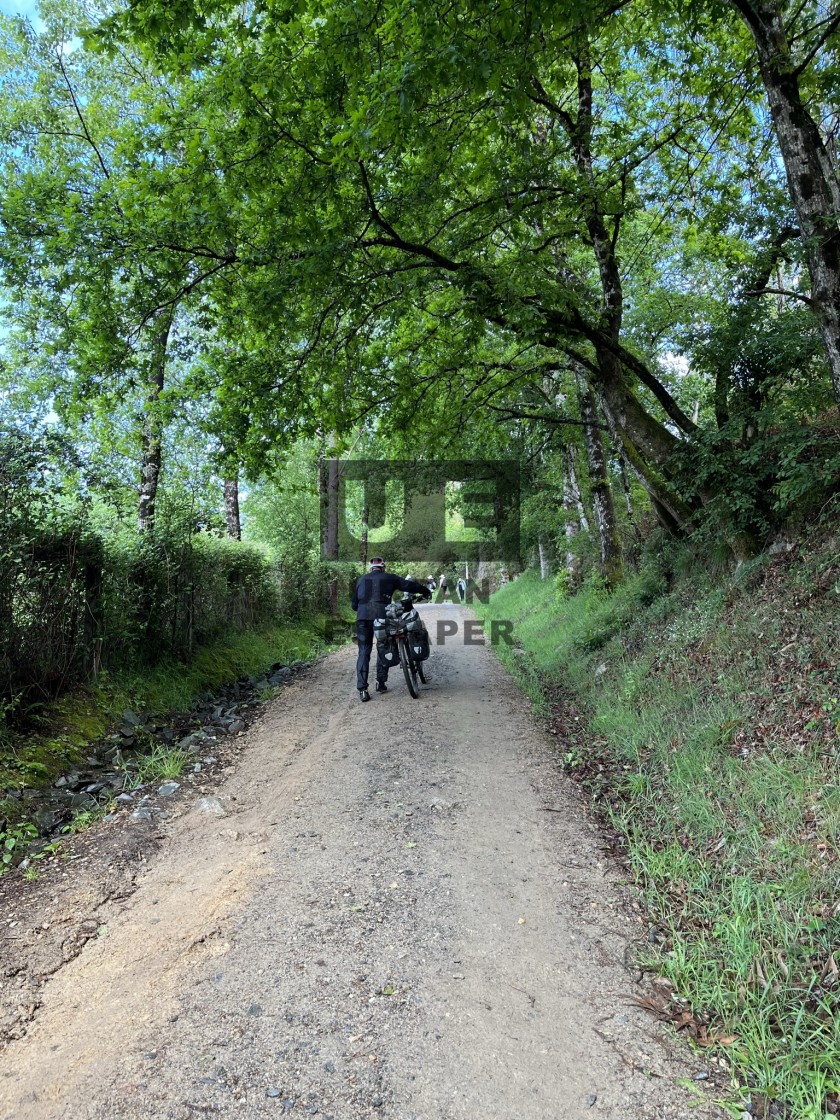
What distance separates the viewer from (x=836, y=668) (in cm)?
468

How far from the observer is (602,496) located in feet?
43.2

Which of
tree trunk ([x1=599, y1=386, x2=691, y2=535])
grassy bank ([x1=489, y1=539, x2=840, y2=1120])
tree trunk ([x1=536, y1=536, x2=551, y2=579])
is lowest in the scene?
grassy bank ([x1=489, y1=539, x2=840, y2=1120])

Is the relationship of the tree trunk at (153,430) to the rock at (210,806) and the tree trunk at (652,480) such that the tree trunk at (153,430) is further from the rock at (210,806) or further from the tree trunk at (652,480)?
the tree trunk at (652,480)

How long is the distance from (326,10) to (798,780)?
7684 mm

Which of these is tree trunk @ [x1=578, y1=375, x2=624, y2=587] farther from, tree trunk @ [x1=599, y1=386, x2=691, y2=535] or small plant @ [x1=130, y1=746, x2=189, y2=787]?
small plant @ [x1=130, y1=746, x2=189, y2=787]

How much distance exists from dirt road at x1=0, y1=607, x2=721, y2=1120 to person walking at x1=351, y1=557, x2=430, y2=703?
3706mm

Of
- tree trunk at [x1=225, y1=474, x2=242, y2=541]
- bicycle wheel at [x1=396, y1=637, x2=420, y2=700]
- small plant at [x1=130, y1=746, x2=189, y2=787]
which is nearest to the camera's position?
small plant at [x1=130, y1=746, x2=189, y2=787]

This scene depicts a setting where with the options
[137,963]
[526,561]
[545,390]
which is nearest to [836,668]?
[137,963]

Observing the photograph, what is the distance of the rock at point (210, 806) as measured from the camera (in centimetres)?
540

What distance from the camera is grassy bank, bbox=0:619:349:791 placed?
18.5 feet

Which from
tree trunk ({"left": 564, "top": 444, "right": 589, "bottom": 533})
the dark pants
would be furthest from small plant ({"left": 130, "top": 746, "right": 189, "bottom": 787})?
tree trunk ({"left": 564, "top": 444, "right": 589, "bottom": 533})

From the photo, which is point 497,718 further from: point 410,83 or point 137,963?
point 410,83

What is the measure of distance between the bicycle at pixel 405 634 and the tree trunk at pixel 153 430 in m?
3.94

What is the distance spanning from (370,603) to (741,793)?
610cm
